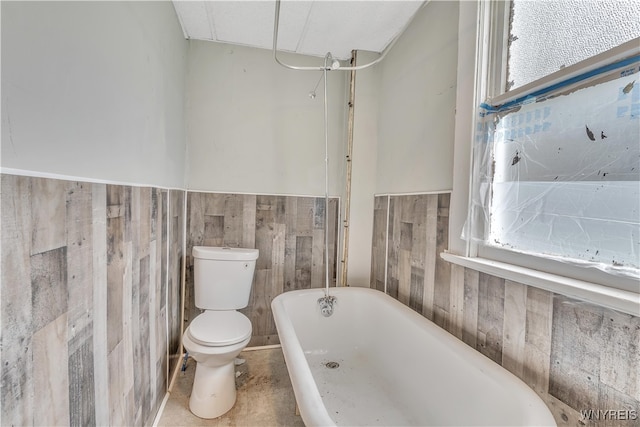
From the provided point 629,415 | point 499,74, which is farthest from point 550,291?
point 499,74

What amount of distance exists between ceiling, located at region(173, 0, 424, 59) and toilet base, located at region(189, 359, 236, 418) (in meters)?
2.20

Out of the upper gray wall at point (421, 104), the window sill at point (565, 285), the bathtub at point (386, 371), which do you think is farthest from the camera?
the upper gray wall at point (421, 104)

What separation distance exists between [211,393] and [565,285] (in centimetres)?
173

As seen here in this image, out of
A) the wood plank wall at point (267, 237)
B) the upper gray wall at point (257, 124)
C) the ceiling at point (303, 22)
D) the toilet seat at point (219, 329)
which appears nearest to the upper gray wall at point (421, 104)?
the ceiling at point (303, 22)

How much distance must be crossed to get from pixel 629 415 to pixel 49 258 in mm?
1566

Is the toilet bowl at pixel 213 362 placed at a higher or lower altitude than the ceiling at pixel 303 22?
lower

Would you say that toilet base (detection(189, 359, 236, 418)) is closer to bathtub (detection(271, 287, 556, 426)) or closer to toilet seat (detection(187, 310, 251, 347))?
toilet seat (detection(187, 310, 251, 347))

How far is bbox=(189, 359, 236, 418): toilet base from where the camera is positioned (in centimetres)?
148

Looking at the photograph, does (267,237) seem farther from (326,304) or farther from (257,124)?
(257,124)

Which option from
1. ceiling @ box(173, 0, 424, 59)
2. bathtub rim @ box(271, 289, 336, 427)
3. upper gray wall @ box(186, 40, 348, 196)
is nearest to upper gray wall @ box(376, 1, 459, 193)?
ceiling @ box(173, 0, 424, 59)

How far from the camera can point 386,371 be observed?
153cm

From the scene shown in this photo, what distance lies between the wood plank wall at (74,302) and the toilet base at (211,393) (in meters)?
0.27

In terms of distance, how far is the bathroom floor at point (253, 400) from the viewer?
4.77 ft

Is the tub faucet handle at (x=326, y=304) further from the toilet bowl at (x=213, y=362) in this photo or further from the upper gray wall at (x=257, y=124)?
the upper gray wall at (x=257, y=124)
